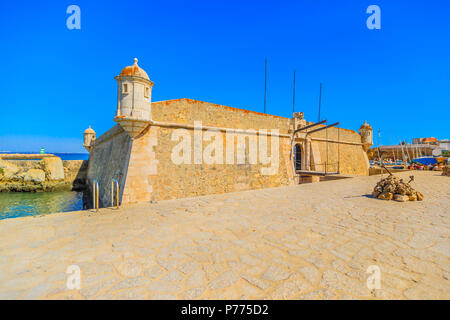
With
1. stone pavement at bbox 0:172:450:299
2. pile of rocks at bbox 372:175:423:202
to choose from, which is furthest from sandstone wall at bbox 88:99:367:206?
pile of rocks at bbox 372:175:423:202

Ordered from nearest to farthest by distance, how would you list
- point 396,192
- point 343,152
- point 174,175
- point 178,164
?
1. point 396,192
2. point 174,175
3. point 178,164
4. point 343,152

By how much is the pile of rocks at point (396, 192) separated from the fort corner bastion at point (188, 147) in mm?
5915

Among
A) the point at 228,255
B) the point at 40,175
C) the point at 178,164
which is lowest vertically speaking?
the point at 228,255

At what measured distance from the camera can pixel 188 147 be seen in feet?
29.6

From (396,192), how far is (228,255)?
7.27m

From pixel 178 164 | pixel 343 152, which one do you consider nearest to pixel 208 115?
pixel 178 164

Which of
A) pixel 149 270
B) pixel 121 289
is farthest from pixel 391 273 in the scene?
pixel 121 289

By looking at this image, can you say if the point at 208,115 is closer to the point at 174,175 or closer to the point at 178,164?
the point at 178,164

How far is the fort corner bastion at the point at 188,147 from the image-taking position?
729cm

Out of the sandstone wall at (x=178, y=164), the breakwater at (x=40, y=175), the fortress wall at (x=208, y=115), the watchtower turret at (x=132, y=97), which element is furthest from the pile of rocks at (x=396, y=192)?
→ the breakwater at (x=40, y=175)

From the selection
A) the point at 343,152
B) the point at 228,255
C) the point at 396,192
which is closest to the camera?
the point at 228,255

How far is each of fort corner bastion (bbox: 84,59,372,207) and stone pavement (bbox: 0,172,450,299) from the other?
8.23 ft

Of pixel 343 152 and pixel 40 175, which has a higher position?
pixel 343 152
